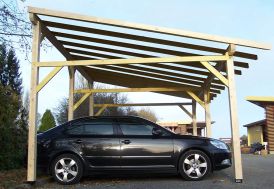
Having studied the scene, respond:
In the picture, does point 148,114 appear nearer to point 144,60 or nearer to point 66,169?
point 144,60

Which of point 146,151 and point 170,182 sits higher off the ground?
point 146,151

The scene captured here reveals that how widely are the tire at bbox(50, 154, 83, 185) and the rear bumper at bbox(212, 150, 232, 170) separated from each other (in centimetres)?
306

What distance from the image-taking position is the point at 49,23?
414 inches

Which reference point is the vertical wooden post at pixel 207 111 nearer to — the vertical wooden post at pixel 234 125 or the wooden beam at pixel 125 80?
the wooden beam at pixel 125 80

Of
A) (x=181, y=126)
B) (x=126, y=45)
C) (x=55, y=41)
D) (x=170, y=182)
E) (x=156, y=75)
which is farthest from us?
(x=181, y=126)

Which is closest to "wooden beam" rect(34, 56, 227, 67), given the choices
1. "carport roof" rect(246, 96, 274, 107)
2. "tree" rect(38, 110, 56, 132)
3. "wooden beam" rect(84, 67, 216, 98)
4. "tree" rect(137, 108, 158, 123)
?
"wooden beam" rect(84, 67, 216, 98)

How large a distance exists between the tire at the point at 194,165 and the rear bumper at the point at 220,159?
0.18m

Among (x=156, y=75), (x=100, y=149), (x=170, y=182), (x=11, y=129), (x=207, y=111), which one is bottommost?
(x=170, y=182)

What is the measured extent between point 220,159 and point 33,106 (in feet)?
14.6

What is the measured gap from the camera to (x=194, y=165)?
32.5 ft

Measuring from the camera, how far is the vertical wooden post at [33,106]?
956cm

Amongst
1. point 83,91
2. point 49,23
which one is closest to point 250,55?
point 49,23

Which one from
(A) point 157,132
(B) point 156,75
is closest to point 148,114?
(B) point 156,75

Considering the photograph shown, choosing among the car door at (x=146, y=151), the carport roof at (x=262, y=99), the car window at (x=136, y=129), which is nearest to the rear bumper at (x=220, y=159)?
the car door at (x=146, y=151)
